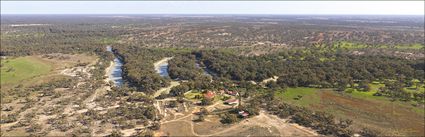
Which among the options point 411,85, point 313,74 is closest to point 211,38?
point 313,74

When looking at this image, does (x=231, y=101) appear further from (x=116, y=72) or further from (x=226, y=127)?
(x=116, y=72)

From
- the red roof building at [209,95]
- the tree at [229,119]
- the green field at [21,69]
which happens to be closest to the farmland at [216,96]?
the tree at [229,119]

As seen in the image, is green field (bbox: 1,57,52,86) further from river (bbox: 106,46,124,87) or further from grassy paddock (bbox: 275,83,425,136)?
grassy paddock (bbox: 275,83,425,136)

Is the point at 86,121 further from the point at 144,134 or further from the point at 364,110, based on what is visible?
the point at 364,110

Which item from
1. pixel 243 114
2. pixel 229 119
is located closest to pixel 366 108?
pixel 243 114

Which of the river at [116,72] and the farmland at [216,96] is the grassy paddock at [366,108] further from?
the river at [116,72]

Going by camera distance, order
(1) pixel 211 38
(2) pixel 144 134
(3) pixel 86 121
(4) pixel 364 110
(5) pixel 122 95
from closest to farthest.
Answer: (2) pixel 144 134 < (3) pixel 86 121 < (4) pixel 364 110 < (5) pixel 122 95 < (1) pixel 211 38
